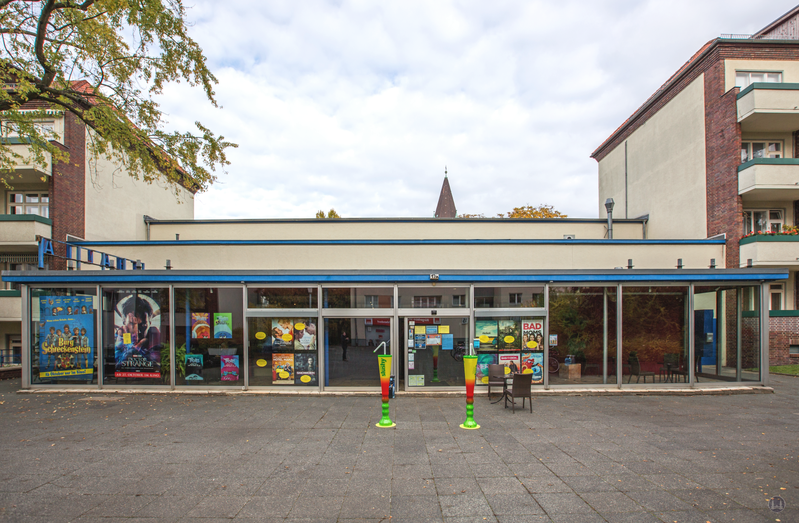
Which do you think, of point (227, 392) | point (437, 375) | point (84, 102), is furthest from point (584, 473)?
point (84, 102)

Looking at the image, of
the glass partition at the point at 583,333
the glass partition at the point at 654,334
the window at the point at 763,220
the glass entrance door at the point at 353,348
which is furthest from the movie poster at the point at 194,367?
the window at the point at 763,220

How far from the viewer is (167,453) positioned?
5715mm

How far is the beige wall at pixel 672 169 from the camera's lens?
16656 millimetres

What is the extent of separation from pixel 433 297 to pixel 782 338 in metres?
14.7

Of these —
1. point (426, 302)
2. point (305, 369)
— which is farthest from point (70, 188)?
point (426, 302)

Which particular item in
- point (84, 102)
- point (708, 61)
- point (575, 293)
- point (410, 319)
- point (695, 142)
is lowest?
point (410, 319)

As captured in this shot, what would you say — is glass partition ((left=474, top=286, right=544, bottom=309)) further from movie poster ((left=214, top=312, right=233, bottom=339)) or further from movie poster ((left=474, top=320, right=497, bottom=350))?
movie poster ((left=214, top=312, right=233, bottom=339))

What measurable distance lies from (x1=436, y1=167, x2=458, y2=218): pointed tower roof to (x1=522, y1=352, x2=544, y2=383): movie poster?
3435cm

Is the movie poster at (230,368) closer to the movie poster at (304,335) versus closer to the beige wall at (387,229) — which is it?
the movie poster at (304,335)

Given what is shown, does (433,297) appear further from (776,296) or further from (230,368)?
(776,296)

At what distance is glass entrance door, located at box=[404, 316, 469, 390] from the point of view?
968 centimetres

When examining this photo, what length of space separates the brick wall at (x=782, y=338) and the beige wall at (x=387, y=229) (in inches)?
281

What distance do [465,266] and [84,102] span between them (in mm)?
12023

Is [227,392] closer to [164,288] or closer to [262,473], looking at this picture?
[164,288]
